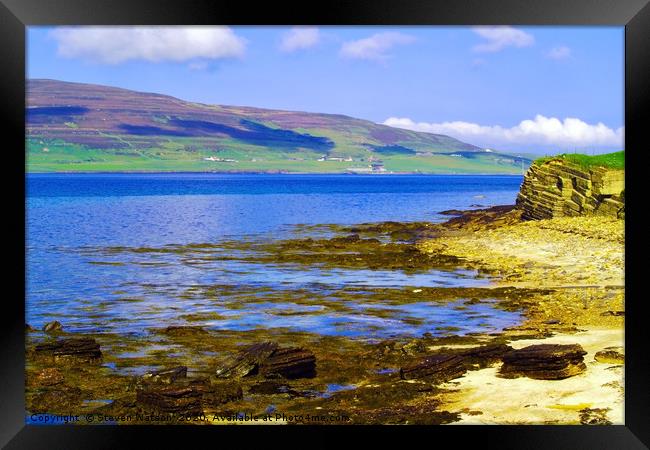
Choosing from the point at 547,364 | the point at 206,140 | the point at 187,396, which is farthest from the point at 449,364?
the point at 206,140

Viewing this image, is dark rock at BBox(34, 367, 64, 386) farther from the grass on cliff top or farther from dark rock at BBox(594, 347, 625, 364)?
the grass on cliff top

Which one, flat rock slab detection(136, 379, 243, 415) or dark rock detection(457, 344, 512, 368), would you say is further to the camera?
dark rock detection(457, 344, 512, 368)

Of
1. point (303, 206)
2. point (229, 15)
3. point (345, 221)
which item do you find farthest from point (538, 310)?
point (303, 206)

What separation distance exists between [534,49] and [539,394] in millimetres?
117654

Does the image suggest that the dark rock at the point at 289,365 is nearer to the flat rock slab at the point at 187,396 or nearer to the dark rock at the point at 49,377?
the flat rock slab at the point at 187,396

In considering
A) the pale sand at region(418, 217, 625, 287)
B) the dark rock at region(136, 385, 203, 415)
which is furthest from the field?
A: the dark rock at region(136, 385, 203, 415)

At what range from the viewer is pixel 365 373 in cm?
1381

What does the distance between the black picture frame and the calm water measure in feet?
31.7

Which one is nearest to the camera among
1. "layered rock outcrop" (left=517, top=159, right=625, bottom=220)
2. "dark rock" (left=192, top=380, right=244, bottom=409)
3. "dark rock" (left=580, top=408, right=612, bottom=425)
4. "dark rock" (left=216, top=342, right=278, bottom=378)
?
"dark rock" (left=580, top=408, right=612, bottom=425)

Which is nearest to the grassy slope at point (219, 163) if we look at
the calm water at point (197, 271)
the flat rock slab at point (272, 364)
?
the calm water at point (197, 271)

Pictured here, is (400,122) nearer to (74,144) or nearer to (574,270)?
(74,144)

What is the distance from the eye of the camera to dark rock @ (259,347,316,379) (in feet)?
43.7

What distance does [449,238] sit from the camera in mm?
36938

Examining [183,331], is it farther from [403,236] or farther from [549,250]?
[403,236]
